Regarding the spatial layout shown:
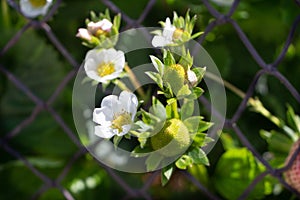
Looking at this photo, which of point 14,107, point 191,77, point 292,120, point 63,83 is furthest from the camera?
point 14,107

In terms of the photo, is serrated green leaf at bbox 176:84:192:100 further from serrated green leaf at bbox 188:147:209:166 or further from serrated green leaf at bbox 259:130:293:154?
serrated green leaf at bbox 259:130:293:154

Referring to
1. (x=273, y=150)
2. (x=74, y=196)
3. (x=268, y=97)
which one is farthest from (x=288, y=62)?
(x=74, y=196)

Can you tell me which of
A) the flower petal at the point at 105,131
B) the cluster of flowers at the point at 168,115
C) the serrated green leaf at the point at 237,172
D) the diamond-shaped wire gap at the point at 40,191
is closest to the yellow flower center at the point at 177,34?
the cluster of flowers at the point at 168,115

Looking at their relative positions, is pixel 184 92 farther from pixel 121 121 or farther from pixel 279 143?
pixel 279 143

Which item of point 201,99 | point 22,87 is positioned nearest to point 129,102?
point 201,99

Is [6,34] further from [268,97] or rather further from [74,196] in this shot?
[268,97]

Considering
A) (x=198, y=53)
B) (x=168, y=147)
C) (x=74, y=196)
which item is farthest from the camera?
(x=74, y=196)

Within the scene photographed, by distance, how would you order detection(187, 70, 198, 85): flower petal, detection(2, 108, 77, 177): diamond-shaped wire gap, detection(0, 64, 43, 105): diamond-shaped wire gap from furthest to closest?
detection(2, 108, 77, 177): diamond-shaped wire gap, detection(0, 64, 43, 105): diamond-shaped wire gap, detection(187, 70, 198, 85): flower petal

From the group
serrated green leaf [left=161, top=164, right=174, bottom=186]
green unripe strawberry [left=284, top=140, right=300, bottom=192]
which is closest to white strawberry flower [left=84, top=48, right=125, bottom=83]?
serrated green leaf [left=161, top=164, right=174, bottom=186]
